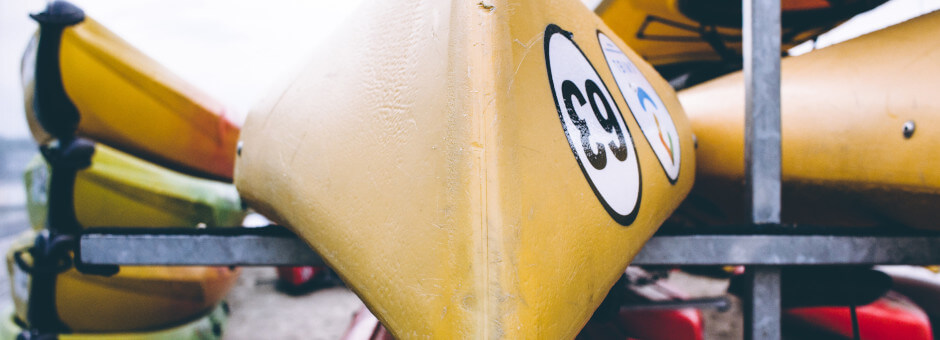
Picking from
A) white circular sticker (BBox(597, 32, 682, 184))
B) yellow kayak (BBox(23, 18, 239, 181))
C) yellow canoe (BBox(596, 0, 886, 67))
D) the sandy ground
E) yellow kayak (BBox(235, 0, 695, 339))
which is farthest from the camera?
the sandy ground

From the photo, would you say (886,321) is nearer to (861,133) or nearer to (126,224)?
(861,133)

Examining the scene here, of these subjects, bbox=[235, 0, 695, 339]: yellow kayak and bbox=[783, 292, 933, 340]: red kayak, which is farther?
bbox=[783, 292, 933, 340]: red kayak

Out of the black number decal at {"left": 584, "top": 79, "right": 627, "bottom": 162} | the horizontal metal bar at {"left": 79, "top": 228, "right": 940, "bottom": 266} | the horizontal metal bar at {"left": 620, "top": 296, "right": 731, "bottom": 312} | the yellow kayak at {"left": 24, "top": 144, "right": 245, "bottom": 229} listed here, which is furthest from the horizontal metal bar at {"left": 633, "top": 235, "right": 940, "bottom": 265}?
the yellow kayak at {"left": 24, "top": 144, "right": 245, "bottom": 229}

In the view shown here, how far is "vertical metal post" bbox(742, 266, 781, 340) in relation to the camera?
78cm

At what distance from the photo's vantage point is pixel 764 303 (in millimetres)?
787

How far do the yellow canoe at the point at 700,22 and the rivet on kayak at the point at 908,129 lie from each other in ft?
3.04

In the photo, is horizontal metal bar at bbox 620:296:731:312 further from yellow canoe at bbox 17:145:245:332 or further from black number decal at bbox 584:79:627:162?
yellow canoe at bbox 17:145:245:332

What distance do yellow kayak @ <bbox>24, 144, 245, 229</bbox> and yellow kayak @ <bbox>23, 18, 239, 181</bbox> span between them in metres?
0.06

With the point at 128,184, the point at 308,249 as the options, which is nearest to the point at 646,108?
the point at 308,249

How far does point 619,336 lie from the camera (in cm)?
112

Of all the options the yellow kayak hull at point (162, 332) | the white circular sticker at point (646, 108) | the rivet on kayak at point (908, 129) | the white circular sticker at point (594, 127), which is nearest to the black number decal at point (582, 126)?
the white circular sticker at point (594, 127)

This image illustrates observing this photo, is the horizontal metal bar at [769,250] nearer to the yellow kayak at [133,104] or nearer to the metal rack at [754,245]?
the metal rack at [754,245]

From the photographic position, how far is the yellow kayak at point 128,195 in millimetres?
1153

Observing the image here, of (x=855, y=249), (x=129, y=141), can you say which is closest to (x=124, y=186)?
(x=129, y=141)
